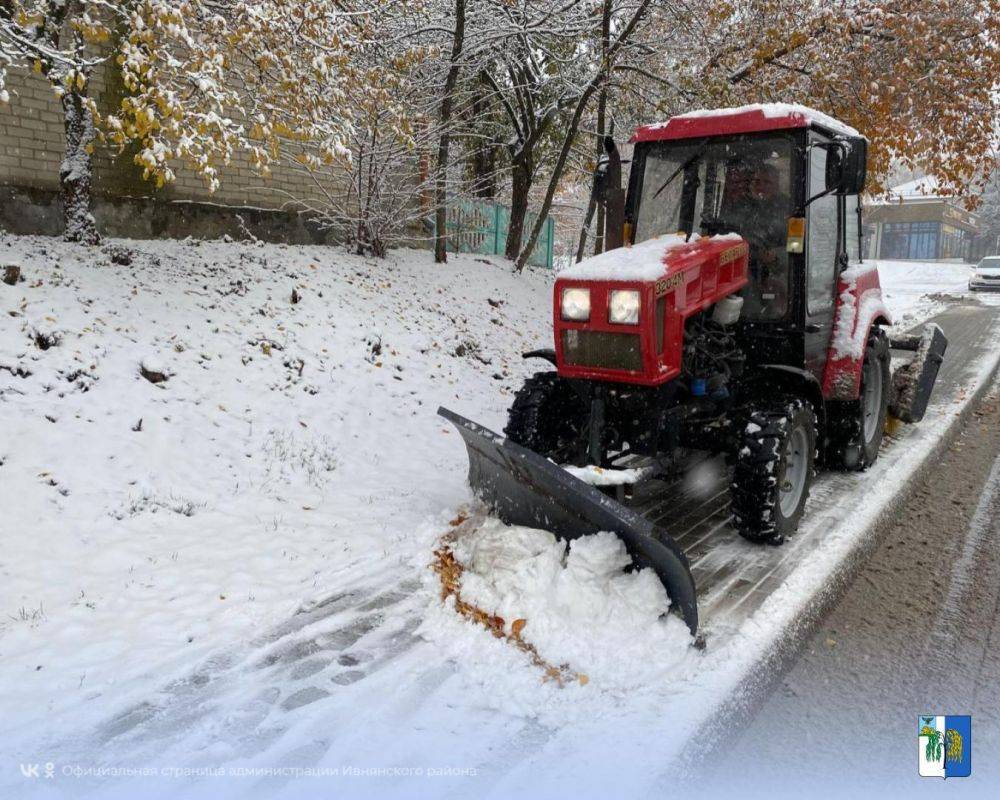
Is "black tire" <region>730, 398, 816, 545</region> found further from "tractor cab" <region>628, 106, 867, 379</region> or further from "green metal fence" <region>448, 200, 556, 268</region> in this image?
"green metal fence" <region>448, 200, 556, 268</region>

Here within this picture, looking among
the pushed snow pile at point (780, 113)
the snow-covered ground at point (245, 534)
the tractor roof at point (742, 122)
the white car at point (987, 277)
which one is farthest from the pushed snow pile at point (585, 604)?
the white car at point (987, 277)

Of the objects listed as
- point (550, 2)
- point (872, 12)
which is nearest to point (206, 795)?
point (872, 12)

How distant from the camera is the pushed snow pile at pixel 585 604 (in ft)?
10.7

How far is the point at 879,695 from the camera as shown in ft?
10.3

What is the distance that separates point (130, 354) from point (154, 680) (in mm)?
3990

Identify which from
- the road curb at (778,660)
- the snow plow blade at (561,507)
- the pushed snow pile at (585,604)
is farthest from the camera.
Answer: the snow plow blade at (561,507)

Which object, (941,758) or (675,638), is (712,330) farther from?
(941,758)

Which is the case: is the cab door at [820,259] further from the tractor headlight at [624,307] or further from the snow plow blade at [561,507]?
the snow plow blade at [561,507]

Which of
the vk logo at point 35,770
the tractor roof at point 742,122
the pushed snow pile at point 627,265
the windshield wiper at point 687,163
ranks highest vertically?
the tractor roof at point 742,122

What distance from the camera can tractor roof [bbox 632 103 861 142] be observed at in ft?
15.5

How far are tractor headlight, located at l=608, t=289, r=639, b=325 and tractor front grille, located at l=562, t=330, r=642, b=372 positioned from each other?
0.08 metres

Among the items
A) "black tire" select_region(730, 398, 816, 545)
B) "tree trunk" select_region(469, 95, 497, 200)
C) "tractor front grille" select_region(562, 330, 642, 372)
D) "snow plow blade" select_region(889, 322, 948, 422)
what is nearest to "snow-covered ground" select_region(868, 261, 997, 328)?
"snow plow blade" select_region(889, 322, 948, 422)

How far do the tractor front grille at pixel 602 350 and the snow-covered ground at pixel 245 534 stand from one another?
993 millimetres

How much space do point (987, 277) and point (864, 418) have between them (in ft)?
73.6
